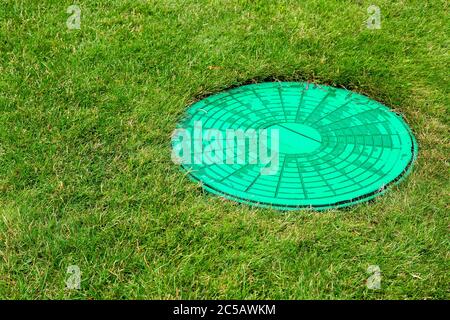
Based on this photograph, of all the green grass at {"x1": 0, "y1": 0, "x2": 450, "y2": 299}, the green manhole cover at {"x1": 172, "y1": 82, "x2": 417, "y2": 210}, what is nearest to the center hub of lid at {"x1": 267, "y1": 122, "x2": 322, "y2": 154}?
the green manhole cover at {"x1": 172, "y1": 82, "x2": 417, "y2": 210}

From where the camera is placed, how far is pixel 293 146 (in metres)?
3.53

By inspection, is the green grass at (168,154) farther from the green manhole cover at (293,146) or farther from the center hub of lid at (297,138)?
the center hub of lid at (297,138)

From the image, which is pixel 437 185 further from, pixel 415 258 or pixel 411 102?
pixel 411 102

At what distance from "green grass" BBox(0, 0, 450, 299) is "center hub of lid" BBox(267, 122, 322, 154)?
528 millimetres

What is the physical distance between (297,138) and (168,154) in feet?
2.39

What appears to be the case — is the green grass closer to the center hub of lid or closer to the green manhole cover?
the green manhole cover

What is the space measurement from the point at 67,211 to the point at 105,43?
1.62 m

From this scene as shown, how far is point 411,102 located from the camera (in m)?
4.00

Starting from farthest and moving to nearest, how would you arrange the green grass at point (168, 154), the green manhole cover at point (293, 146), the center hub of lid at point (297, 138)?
the center hub of lid at point (297, 138) < the green manhole cover at point (293, 146) < the green grass at point (168, 154)

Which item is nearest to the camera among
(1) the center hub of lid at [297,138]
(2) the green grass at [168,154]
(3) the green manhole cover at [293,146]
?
(2) the green grass at [168,154]

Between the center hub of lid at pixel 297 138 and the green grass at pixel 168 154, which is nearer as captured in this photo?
the green grass at pixel 168 154

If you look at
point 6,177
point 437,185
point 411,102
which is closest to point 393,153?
point 437,185

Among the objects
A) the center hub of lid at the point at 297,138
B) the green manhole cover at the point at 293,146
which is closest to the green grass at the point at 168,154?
the green manhole cover at the point at 293,146

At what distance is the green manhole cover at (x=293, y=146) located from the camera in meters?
3.24
